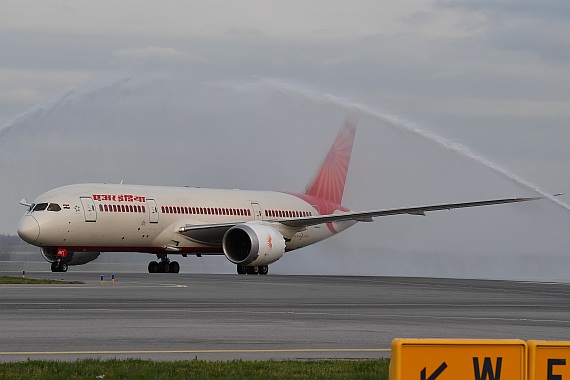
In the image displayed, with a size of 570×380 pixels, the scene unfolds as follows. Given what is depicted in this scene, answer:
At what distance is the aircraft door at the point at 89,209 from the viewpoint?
50.5m

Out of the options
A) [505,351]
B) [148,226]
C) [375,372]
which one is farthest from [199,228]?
[505,351]

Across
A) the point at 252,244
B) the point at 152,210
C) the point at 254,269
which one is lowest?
the point at 254,269

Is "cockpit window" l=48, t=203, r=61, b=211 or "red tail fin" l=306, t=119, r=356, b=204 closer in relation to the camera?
"cockpit window" l=48, t=203, r=61, b=211

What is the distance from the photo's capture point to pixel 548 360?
8.09 m

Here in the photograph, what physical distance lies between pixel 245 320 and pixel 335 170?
1828 inches

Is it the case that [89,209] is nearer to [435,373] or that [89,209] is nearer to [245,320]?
[245,320]

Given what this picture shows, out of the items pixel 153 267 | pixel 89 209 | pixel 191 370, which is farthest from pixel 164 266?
pixel 191 370

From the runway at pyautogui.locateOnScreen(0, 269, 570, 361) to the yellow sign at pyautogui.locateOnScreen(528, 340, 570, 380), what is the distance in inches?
276

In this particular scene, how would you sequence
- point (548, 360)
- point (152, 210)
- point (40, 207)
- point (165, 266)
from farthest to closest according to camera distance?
point (165, 266) → point (152, 210) → point (40, 207) → point (548, 360)

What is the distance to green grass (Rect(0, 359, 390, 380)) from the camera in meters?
12.2

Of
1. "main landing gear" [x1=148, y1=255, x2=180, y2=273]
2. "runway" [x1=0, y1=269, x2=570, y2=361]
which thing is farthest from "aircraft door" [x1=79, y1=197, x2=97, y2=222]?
"runway" [x1=0, y1=269, x2=570, y2=361]

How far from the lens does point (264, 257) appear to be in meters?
51.8

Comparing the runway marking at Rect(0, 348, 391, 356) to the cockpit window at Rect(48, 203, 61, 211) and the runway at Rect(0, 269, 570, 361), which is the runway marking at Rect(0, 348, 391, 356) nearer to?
the runway at Rect(0, 269, 570, 361)

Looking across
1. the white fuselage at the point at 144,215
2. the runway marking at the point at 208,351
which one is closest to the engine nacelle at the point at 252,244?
the white fuselage at the point at 144,215
